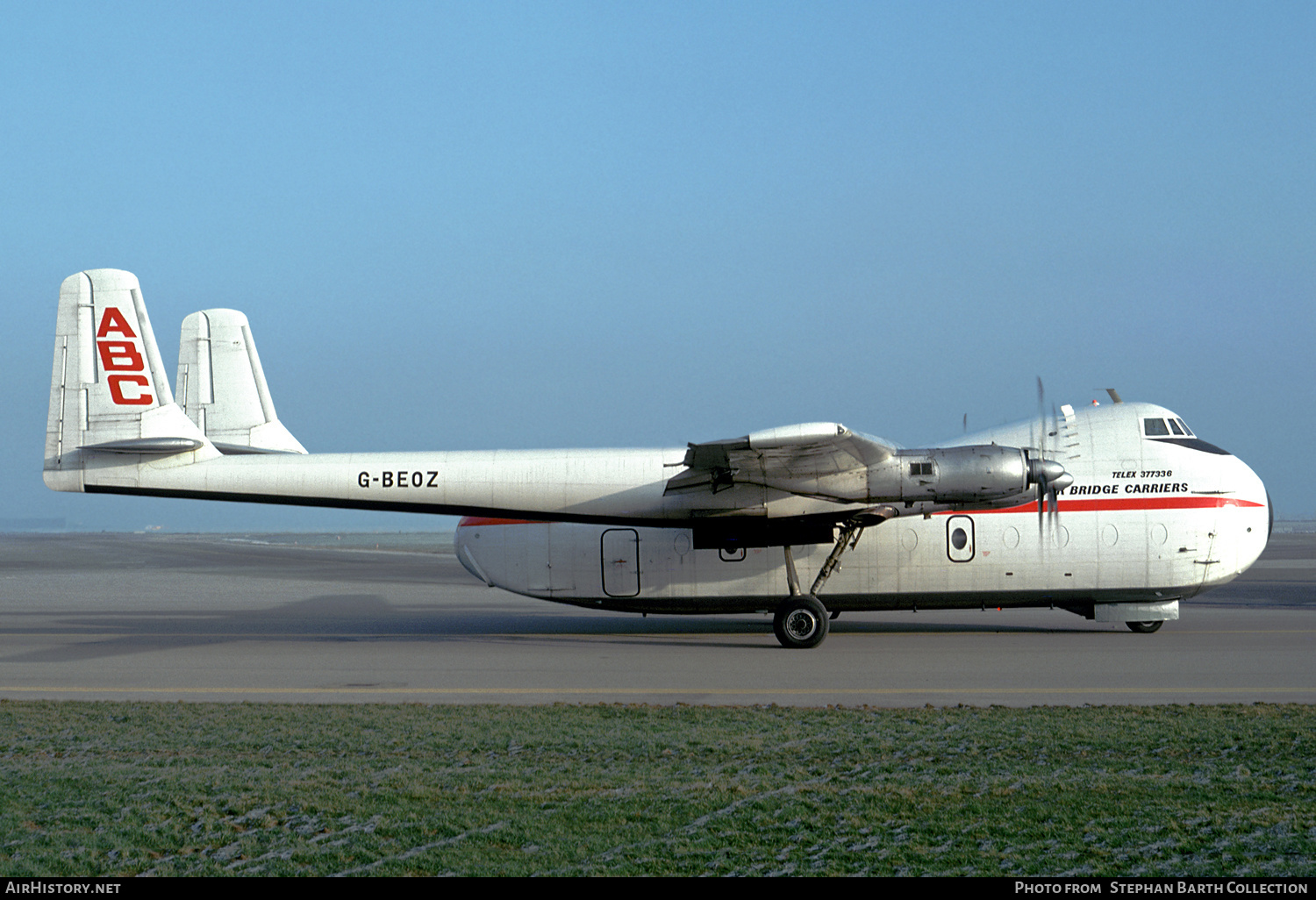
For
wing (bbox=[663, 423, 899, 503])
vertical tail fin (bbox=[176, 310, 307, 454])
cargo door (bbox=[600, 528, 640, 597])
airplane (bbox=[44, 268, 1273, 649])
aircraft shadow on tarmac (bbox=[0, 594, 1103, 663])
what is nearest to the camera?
wing (bbox=[663, 423, 899, 503])

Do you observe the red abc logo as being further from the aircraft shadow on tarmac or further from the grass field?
the grass field

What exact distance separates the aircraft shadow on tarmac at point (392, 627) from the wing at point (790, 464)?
128 inches

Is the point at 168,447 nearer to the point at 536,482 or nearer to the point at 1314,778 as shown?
the point at 536,482

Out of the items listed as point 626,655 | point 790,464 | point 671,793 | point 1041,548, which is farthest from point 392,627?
point 671,793

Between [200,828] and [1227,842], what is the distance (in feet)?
21.9

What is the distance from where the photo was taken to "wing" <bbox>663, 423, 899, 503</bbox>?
15.7 meters

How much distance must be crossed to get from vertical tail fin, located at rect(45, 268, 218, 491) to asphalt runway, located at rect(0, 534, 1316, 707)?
352 cm

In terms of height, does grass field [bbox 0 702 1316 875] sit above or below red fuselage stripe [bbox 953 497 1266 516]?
below

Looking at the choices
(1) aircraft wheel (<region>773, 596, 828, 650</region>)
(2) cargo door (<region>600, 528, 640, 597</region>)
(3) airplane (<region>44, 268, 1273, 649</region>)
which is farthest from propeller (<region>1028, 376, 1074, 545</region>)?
(2) cargo door (<region>600, 528, 640, 597</region>)

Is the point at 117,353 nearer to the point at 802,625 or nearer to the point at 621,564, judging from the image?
the point at 621,564

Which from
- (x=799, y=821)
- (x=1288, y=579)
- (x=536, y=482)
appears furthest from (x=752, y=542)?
(x=1288, y=579)

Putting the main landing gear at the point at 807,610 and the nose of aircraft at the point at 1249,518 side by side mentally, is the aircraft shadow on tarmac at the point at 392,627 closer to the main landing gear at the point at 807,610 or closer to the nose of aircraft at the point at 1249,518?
the main landing gear at the point at 807,610

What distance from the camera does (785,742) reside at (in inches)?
382

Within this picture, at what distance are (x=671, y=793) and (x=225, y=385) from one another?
1695cm
